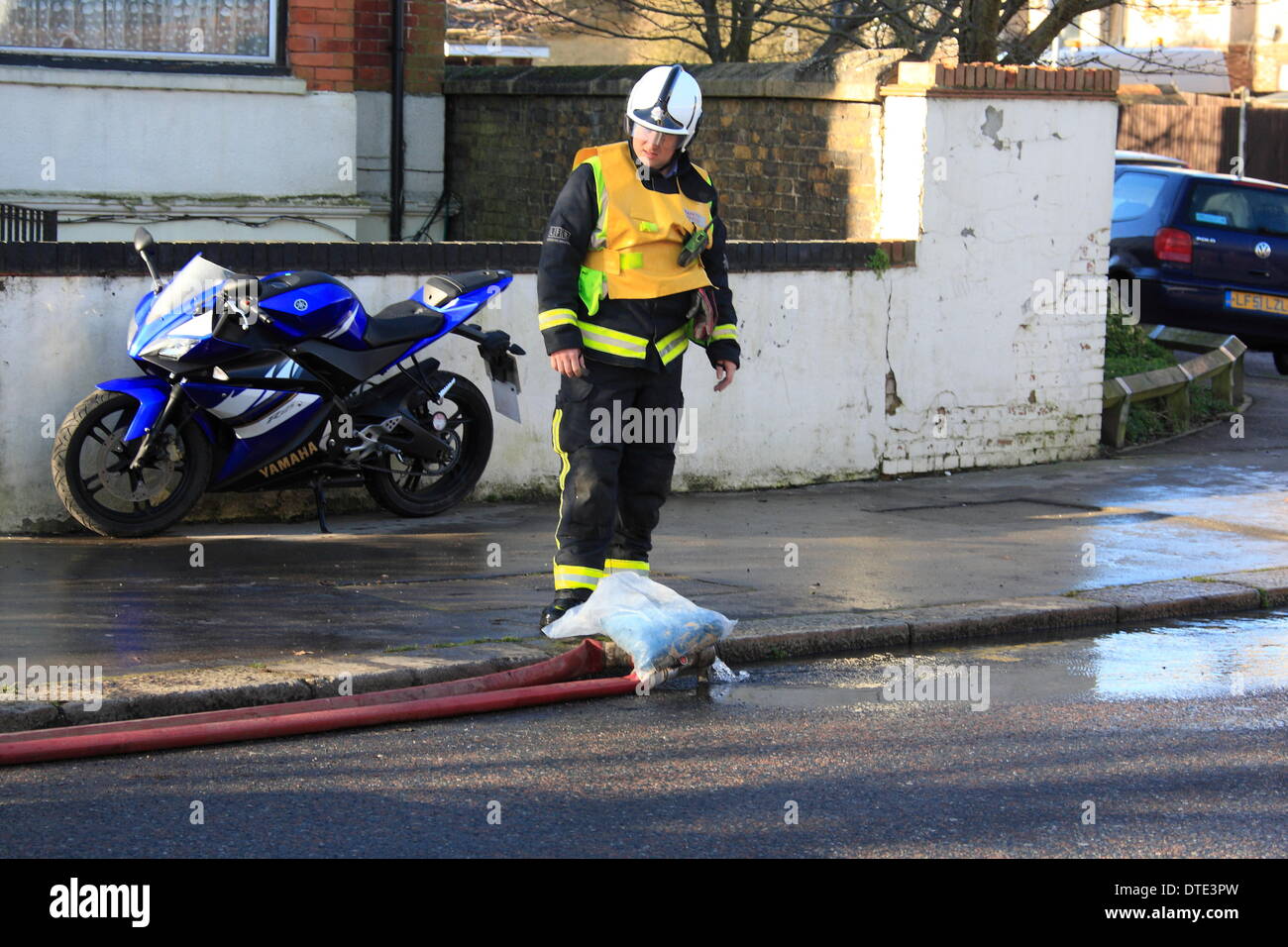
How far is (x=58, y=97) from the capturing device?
12.7 metres

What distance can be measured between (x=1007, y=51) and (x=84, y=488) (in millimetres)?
8729

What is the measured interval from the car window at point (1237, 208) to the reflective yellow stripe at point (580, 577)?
386 inches

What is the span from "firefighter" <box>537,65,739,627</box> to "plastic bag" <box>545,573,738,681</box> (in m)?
0.21

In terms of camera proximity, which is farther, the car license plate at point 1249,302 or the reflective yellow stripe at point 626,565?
the car license plate at point 1249,302

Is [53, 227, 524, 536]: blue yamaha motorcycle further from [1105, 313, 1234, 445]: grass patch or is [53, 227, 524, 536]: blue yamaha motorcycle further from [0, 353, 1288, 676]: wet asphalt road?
[1105, 313, 1234, 445]: grass patch

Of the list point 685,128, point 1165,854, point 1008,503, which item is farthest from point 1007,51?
point 1165,854

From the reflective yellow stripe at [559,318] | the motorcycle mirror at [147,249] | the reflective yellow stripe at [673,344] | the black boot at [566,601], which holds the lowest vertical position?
the black boot at [566,601]

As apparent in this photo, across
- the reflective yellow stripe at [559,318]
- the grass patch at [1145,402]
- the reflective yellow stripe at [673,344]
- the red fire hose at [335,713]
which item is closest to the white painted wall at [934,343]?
the grass patch at [1145,402]

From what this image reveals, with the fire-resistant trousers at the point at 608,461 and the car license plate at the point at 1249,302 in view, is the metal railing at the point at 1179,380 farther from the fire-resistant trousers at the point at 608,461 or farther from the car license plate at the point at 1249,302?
the fire-resistant trousers at the point at 608,461

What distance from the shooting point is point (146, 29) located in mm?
13078

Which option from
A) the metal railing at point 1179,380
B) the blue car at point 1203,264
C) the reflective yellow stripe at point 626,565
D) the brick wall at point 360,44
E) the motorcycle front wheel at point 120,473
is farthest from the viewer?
the blue car at point 1203,264

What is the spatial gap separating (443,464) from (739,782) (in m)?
3.93

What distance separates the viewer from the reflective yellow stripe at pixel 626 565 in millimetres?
6941
